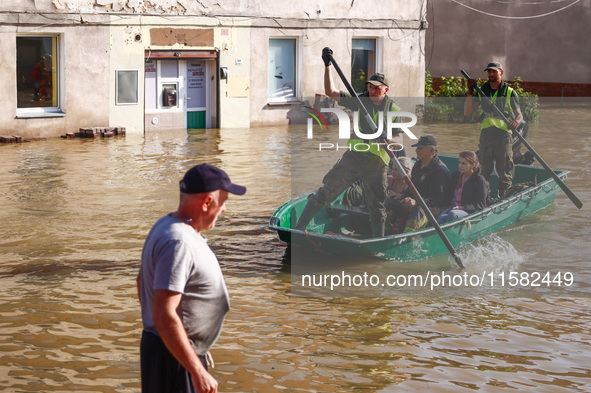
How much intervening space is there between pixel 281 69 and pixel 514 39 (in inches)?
454

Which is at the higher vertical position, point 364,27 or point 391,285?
point 364,27

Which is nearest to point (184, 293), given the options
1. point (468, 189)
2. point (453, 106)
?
point (468, 189)

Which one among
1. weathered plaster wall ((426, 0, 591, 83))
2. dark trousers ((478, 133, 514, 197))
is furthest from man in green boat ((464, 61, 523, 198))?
weathered plaster wall ((426, 0, 591, 83))

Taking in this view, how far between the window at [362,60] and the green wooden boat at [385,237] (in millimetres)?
13356

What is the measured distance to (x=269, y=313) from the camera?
841 centimetres

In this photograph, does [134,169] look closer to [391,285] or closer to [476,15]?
[391,285]

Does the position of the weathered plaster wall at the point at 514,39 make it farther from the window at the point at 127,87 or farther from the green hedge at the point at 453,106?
the window at the point at 127,87

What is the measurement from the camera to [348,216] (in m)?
11.3

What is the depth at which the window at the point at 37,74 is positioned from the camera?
20.2 meters

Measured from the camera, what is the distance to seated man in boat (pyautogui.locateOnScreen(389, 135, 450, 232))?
10820mm

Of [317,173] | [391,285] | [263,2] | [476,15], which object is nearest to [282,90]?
[263,2]

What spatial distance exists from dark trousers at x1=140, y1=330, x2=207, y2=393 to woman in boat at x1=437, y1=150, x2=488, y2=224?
7.28 meters

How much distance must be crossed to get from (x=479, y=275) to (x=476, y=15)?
76.7 feet

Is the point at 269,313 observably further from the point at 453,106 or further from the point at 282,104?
the point at 453,106
